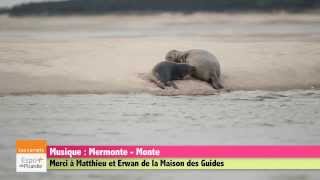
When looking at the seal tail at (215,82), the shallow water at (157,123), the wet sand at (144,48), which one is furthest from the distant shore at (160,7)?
the shallow water at (157,123)

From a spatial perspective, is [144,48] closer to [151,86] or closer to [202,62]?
[151,86]

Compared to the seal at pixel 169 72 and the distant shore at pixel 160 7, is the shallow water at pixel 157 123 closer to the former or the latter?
the seal at pixel 169 72

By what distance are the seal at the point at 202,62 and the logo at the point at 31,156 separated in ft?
5.17

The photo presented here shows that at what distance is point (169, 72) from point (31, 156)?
155 cm

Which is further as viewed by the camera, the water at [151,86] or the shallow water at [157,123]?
the water at [151,86]

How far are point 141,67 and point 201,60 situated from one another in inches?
17.8

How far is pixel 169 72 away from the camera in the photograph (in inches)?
168

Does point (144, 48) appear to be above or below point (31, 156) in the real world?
above

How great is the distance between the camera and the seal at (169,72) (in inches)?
162

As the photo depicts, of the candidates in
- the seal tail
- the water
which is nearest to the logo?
the water

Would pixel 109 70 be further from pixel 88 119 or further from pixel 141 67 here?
pixel 88 119

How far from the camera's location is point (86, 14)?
12.9 ft

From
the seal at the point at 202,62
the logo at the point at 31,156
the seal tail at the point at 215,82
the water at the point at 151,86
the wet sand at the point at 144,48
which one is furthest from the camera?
the seal at the point at 202,62

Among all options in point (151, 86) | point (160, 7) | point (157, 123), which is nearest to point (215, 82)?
point (151, 86)
